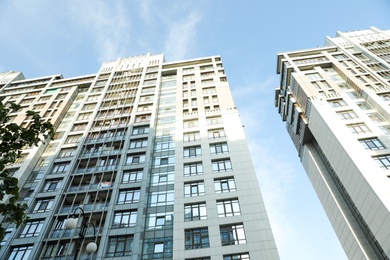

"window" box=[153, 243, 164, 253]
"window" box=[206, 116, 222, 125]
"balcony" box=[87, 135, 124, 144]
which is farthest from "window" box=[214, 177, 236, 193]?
"balcony" box=[87, 135, 124, 144]

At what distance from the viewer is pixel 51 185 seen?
3453cm

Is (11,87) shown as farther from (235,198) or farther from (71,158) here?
(235,198)

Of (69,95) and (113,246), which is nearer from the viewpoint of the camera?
(113,246)

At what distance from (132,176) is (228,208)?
12.5m

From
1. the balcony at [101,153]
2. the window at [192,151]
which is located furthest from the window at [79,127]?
the window at [192,151]

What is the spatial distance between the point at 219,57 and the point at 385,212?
137ft

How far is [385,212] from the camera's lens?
27.5 m

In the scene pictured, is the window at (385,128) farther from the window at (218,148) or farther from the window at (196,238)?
the window at (196,238)

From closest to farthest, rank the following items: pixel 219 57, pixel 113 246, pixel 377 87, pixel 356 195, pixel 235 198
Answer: pixel 113 246 → pixel 235 198 → pixel 356 195 → pixel 377 87 → pixel 219 57

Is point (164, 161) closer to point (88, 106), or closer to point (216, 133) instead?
point (216, 133)

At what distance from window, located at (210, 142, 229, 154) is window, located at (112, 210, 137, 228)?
12.1 m

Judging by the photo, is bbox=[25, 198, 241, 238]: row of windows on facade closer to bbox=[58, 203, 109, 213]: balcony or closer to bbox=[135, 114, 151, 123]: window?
bbox=[58, 203, 109, 213]: balcony

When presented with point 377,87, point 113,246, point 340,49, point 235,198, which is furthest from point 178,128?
point 340,49

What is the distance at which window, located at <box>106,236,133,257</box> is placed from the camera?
1035 inches
